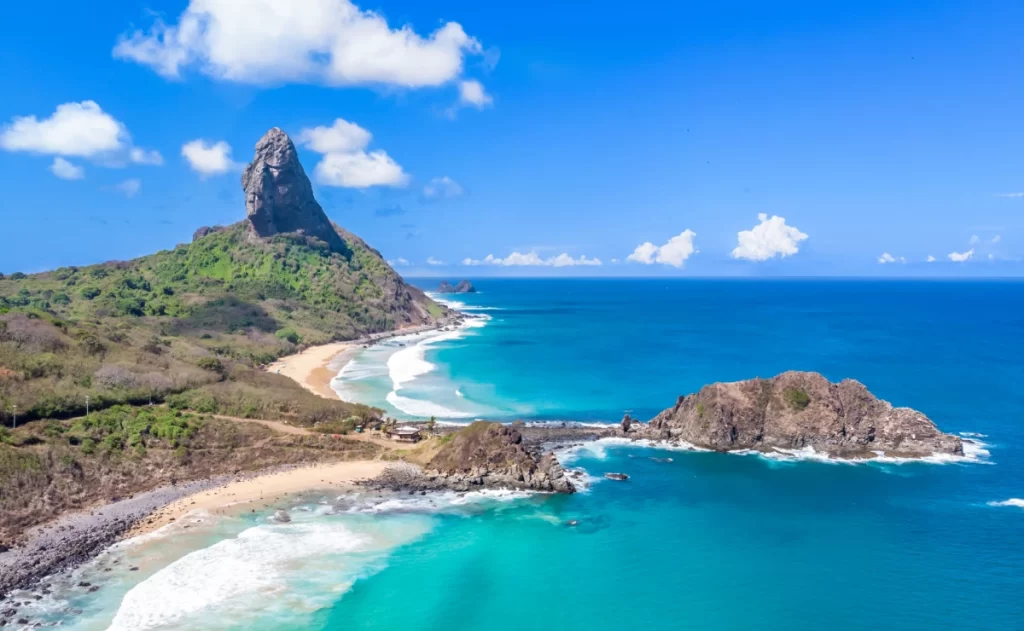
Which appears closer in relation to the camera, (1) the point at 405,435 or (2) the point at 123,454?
(2) the point at 123,454

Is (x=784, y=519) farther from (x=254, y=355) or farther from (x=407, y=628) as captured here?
(x=254, y=355)

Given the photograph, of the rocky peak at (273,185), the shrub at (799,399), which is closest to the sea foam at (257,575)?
the shrub at (799,399)

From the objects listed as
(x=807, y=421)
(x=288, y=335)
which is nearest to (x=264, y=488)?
(x=807, y=421)

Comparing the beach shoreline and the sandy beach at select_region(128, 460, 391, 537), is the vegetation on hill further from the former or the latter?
the beach shoreline

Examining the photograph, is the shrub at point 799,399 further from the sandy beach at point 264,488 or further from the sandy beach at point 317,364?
the sandy beach at point 317,364

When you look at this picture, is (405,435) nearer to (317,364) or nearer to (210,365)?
(210,365)

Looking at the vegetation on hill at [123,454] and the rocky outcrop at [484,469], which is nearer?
the vegetation on hill at [123,454]
